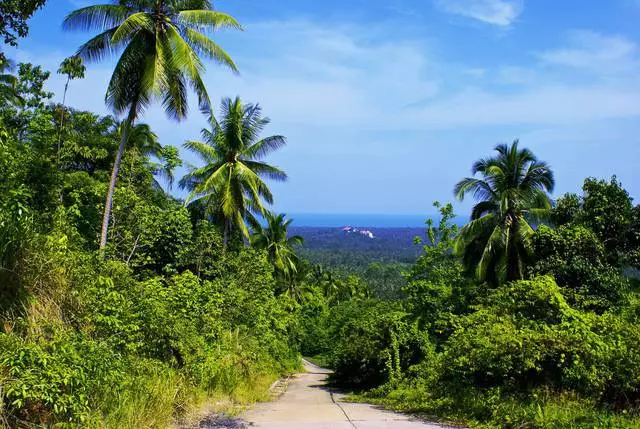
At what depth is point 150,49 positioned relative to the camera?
53.4ft

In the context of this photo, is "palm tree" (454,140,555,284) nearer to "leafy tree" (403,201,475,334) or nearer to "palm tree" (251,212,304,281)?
"leafy tree" (403,201,475,334)

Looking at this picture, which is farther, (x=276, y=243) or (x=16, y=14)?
(x=276, y=243)

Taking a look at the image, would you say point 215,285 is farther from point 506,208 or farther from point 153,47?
point 506,208

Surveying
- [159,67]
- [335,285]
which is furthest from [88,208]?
[335,285]

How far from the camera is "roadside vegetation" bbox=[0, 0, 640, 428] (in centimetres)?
761

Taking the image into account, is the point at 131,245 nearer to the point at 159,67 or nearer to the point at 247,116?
the point at 159,67

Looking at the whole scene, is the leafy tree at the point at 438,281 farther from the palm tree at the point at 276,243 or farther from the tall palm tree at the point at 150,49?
the palm tree at the point at 276,243

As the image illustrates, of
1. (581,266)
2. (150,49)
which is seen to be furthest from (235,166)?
(581,266)

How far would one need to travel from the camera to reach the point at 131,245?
59.0ft

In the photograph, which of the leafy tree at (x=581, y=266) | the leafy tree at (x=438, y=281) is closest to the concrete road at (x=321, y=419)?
the leafy tree at (x=581, y=266)

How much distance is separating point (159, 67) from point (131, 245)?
5.95 m

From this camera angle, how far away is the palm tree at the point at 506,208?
2352 cm

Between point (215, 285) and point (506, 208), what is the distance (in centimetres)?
1349

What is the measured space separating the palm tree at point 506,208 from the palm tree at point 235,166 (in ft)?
29.4
